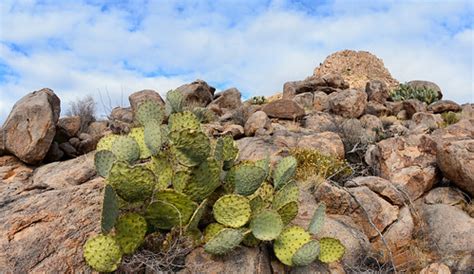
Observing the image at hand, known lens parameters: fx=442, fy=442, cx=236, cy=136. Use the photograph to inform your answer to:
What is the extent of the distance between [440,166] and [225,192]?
15.5ft

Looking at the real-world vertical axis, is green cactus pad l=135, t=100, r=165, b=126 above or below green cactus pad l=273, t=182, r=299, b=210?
above

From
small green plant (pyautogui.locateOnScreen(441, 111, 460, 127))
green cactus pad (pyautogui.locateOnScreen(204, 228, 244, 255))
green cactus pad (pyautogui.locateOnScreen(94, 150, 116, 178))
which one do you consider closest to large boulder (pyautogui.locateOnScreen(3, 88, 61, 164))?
green cactus pad (pyautogui.locateOnScreen(94, 150, 116, 178))

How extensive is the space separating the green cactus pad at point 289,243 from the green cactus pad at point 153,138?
1.76 m

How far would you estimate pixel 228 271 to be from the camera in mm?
4551

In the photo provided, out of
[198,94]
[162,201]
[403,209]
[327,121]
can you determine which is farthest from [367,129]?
[162,201]

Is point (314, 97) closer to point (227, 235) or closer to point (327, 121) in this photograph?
point (327, 121)

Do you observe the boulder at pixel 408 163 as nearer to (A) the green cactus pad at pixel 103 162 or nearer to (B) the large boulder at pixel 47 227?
(A) the green cactus pad at pixel 103 162

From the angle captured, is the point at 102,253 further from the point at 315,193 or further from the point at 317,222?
the point at 315,193

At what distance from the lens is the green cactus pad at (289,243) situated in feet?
16.2

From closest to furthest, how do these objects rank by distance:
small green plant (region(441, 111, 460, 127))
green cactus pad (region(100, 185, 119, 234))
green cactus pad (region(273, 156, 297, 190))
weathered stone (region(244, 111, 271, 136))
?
green cactus pad (region(100, 185, 119, 234)) < green cactus pad (region(273, 156, 297, 190)) < weathered stone (region(244, 111, 271, 136)) < small green plant (region(441, 111, 460, 127))

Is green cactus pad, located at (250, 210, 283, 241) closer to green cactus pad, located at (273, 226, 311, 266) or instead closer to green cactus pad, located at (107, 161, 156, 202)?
green cactus pad, located at (273, 226, 311, 266)

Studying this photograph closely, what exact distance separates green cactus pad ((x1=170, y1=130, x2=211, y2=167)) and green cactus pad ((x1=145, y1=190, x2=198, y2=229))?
374mm

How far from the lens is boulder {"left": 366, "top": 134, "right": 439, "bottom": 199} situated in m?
8.05

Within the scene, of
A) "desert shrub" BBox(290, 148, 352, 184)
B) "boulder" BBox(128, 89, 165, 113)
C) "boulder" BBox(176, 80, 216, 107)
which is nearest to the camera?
"desert shrub" BBox(290, 148, 352, 184)
